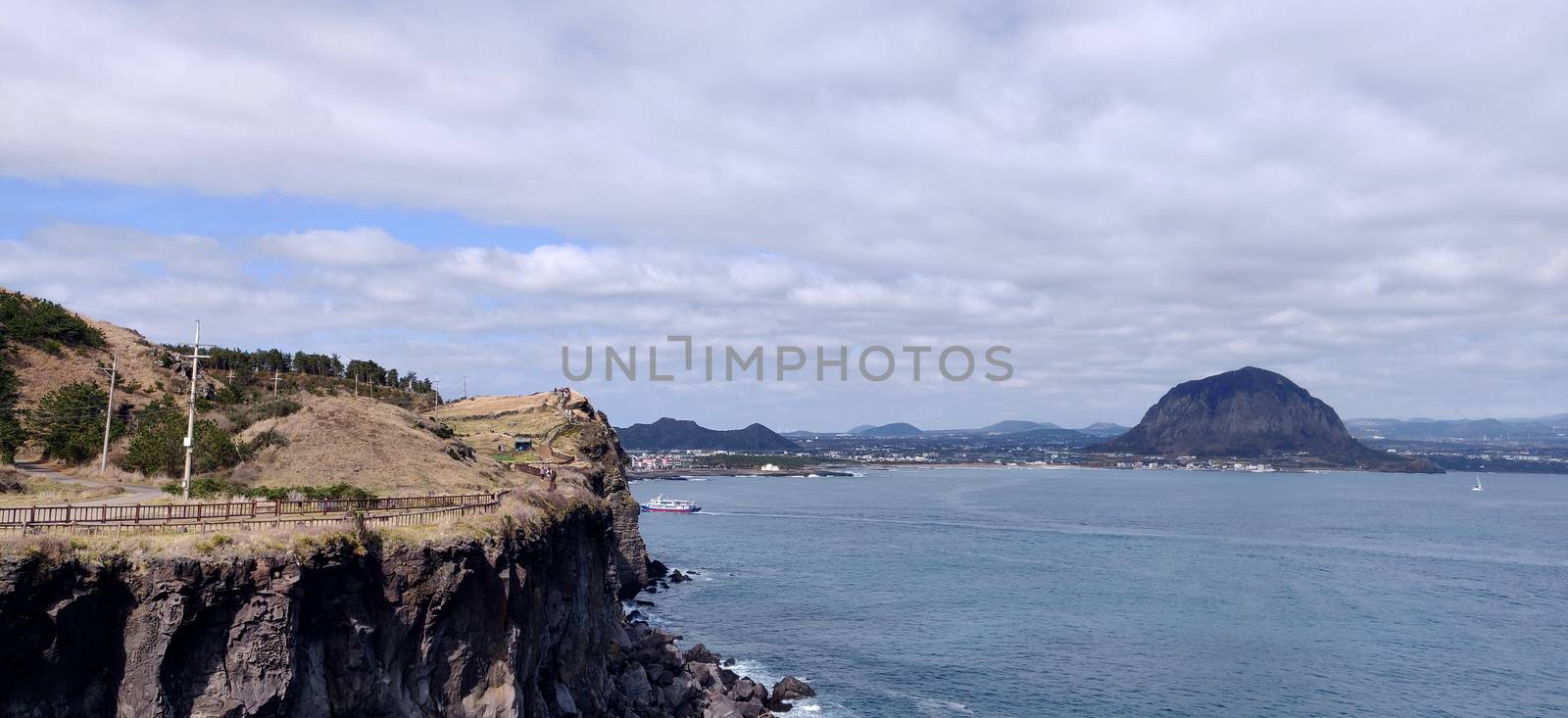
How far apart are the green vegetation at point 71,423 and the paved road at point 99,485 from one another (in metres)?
1.42

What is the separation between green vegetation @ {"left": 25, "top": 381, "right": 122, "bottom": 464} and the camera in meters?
53.2

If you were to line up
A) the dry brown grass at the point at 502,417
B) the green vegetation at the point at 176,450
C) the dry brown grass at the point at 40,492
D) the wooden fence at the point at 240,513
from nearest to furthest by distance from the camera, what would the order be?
the wooden fence at the point at 240,513 → the dry brown grass at the point at 40,492 → the green vegetation at the point at 176,450 → the dry brown grass at the point at 502,417

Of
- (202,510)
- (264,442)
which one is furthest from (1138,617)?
(202,510)

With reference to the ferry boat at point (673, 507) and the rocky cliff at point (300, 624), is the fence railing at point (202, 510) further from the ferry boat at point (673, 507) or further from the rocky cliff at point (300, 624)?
the ferry boat at point (673, 507)

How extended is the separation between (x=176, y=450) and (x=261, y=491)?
Answer: 12.3 meters

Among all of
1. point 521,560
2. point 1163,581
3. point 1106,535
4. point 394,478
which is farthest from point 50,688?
point 1106,535

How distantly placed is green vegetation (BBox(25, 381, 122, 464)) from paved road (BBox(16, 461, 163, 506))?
4.66 feet

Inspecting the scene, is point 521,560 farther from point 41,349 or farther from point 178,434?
point 41,349

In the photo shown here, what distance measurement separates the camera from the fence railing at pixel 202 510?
28.2 metres

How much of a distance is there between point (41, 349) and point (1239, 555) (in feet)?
417

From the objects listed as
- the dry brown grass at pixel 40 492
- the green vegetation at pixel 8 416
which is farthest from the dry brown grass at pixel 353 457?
the green vegetation at pixel 8 416

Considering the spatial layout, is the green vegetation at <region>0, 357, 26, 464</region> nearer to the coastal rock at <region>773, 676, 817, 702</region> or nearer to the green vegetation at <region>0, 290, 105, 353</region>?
the green vegetation at <region>0, 290, 105, 353</region>

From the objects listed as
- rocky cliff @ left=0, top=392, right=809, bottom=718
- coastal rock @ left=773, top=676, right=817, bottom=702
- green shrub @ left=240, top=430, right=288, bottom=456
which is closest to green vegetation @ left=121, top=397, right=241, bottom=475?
green shrub @ left=240, top=430, right=288, bottom=456

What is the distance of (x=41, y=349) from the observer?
73812mm
